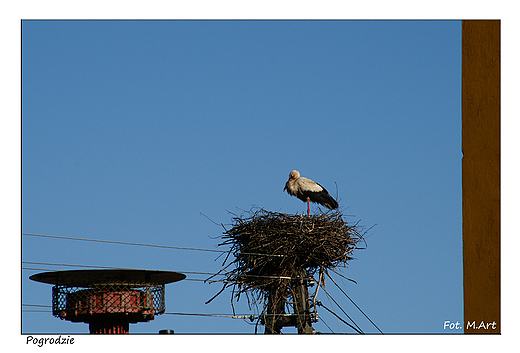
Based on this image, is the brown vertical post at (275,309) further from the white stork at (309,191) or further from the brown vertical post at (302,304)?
the white stork at (309,191)

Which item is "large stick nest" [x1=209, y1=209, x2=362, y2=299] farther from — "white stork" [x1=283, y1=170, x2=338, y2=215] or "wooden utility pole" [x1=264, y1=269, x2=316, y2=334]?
"white stork" [x1=283, y1=170, x2=338, y2=215]

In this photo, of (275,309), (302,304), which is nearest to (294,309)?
(302,304)

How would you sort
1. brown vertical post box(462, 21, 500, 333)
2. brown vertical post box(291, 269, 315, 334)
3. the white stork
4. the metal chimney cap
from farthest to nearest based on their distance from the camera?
the white stork, brown vertical post box(291, 269, 315, 334), the metal chimney cap, brown vertical post box(462, 21, 500, 333)

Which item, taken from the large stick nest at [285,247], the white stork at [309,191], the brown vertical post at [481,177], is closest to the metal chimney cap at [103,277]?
the large stick nest at [285,247]

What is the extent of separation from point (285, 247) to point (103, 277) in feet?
8.57

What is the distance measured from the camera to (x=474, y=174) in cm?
444

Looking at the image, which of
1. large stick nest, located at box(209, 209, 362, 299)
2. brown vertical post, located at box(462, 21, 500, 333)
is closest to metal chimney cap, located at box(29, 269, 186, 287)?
large stick nest, located at box(209, 209, 362, 299)

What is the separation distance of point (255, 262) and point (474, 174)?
570 centimetres

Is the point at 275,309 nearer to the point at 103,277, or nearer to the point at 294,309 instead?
the point at 294,309

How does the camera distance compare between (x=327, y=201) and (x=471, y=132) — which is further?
(x=327, y=201)

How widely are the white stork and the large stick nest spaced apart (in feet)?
7.83

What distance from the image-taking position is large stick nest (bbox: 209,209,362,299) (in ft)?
31.9
